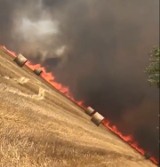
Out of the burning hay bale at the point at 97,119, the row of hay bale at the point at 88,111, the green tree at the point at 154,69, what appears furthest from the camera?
the green tree at the point at 154,69

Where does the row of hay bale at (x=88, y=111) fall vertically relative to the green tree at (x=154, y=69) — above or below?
below

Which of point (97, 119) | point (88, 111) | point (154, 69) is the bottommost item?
point (97, 119)

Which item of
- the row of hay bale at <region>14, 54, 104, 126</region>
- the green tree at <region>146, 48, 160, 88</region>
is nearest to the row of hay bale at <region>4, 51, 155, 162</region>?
the row of hay bale at <region>14, 54, 104, 126</region>

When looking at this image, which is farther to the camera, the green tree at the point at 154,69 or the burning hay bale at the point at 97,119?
→ the green tree at the point at 154,69

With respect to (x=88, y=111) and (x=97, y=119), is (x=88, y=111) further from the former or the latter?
(x=97, y=119)

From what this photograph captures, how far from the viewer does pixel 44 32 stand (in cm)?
3027

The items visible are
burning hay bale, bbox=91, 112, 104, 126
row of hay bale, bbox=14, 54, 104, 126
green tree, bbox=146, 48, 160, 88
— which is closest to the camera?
row of hay bale, bbox=14, 54, 104, 126

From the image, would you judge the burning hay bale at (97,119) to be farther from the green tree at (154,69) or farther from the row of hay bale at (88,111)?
the green tree at (154,69)

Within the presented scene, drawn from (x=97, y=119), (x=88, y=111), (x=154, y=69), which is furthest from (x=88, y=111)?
(x=154, y=69)

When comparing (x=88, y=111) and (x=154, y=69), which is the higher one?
(x=154, y=69)

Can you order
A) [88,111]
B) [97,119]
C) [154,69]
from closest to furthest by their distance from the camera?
[97,119] → [88,111] → [154,69]

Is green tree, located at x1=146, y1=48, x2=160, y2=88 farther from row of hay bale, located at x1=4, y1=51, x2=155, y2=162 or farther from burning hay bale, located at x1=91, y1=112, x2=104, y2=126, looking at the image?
burning hay bale, located at x1=91, y1=112, x2=104, y2=126

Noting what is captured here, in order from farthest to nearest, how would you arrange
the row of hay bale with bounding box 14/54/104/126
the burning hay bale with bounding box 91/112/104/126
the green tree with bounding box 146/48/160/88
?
1. the green tree with bounding box 146/48/160/88
2. the burning hay bale with bounding box 91/112/104/126
3. the row of hay bale with bounding box 14/54/104/126

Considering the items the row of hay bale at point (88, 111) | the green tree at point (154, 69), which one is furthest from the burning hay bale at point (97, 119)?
the green tree at point (154, 69)
